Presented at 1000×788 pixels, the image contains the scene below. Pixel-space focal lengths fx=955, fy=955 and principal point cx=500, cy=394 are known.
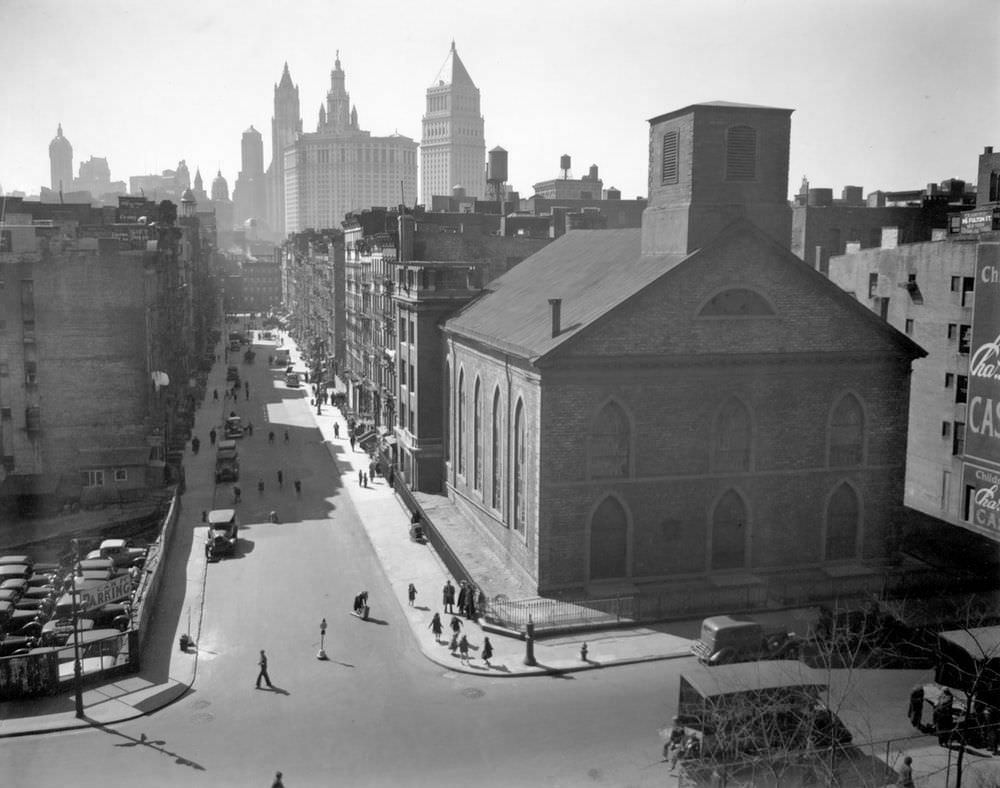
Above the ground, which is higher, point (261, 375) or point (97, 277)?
point (97, 277)

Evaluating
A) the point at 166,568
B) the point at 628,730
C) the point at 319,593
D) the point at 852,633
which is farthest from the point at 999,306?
the point at 166,568

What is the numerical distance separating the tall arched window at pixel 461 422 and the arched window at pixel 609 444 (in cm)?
1326

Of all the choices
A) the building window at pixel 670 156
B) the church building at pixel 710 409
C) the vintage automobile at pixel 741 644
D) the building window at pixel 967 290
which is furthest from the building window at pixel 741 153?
the vintage automobile at pixel 741 644

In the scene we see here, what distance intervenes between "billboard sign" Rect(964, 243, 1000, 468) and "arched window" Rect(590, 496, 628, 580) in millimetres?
13394

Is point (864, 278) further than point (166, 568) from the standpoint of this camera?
Yes

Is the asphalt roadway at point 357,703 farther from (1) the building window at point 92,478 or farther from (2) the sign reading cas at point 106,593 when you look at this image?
(1) the building window at point 92,478

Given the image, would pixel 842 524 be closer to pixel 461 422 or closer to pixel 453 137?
pixel 461 422

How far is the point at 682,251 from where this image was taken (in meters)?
35.8

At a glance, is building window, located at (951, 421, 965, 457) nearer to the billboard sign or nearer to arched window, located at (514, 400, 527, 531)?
the billboard sign

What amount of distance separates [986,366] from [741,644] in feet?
48.7

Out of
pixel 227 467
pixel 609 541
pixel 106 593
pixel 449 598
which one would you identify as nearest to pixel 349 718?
pixel 449 598

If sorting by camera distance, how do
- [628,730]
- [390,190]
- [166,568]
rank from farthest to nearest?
1. [390,190]
2. [166,568]
3. [628,730]

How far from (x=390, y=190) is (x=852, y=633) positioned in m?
150

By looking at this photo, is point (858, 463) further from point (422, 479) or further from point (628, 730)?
point (422, 479)
